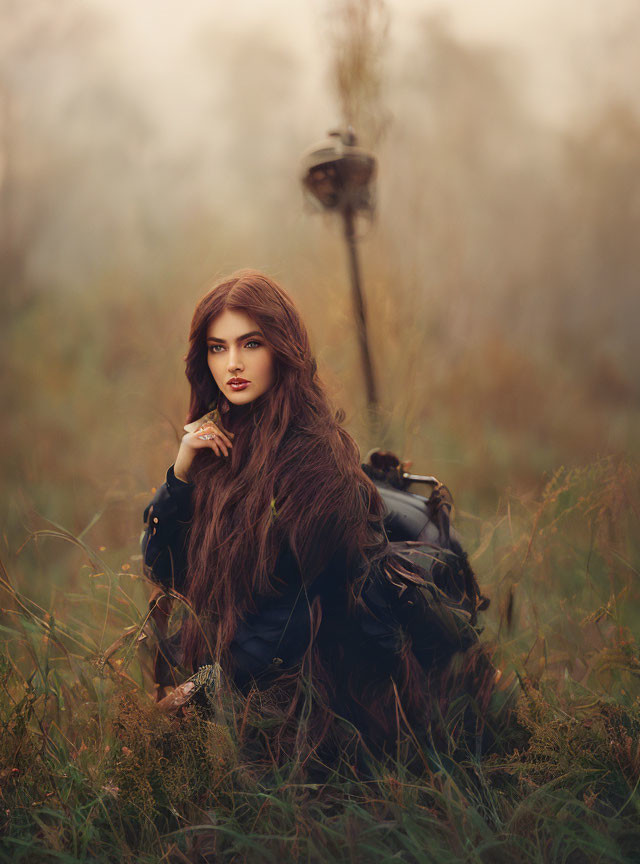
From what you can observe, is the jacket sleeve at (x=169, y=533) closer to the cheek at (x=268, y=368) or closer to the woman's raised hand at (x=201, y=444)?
the woman's raised hand at (x=201, y=444)

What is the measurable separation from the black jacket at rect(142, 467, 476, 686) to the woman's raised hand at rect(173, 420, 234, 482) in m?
0.03

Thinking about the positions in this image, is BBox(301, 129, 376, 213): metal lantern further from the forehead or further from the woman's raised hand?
the woman's raised hand

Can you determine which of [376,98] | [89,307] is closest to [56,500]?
[89,307]

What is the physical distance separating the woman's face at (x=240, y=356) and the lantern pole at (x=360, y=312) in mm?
1099

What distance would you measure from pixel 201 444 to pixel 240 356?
21cm

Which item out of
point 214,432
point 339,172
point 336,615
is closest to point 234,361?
point 214,432

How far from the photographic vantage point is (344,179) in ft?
7.63

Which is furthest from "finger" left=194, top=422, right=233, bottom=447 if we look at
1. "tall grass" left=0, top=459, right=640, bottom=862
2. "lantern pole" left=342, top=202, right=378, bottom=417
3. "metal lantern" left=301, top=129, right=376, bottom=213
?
"metal lantern" left=301, top=129, right=376, bottom=213

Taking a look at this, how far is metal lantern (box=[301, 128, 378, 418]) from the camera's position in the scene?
2283mm

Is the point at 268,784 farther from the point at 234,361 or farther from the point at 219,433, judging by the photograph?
the point at 234,361

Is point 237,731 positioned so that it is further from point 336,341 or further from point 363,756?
point 336,341

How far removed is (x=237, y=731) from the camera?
1.28 metres

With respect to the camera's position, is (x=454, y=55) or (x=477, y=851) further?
(x=454, y=55)

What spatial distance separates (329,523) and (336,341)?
65.5 inches
